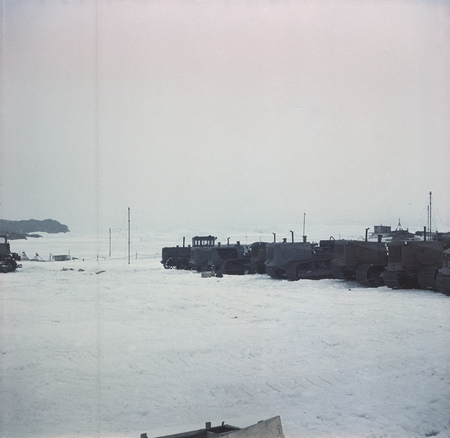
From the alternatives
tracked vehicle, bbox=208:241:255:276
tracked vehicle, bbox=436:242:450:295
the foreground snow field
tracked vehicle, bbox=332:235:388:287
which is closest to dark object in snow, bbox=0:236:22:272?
tracked vehicle, bbox=208:241:255:276

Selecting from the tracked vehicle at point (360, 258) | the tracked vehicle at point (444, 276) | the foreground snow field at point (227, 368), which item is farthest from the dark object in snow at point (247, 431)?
the tracked vehicle at point (360, 258)

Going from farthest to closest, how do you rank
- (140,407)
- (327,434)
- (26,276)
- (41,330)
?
(26,276)
(41,330)
(140,407)
(327,434)

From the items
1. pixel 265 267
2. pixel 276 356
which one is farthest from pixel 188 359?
pixel 265 267

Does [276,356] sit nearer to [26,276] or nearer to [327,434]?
[327,434]

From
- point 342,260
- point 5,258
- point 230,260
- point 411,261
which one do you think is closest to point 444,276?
point 411,261

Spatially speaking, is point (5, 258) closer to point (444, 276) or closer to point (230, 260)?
point (230, 260)

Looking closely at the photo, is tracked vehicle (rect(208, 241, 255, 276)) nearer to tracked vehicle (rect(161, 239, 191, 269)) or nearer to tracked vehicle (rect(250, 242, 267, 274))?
tracked vehicle (rect(250, 242, 267, 274))

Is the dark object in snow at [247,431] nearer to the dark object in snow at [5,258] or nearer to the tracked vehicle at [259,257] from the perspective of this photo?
the tracked vehicle at [259,257]
